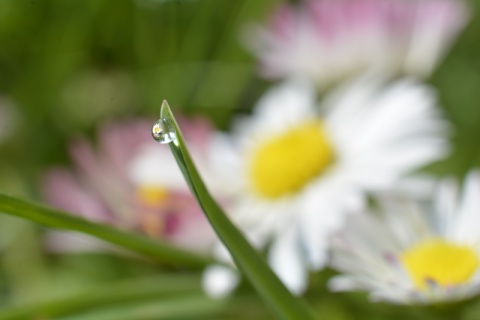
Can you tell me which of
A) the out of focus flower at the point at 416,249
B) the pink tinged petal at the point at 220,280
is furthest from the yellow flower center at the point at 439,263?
the pink tinged petal at the point at 220,280

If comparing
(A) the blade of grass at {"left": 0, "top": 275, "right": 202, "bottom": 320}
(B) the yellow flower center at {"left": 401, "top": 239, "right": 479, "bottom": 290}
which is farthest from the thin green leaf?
(B) the yellow flower center at {"left": 401, "top": 239, "right": 479, "bottom": 290}

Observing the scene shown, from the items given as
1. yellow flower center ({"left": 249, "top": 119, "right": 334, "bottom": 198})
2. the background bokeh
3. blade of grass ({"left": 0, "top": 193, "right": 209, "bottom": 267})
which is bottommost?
blade of grass ({"left": 0, "top": 193, "right": 209, "bottom": 267})

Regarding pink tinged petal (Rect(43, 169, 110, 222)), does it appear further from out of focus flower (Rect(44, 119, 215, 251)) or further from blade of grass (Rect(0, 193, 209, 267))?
blade of grass (Rect(0, 193, 209, 267))

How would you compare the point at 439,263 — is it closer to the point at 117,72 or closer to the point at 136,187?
the point at 136,187

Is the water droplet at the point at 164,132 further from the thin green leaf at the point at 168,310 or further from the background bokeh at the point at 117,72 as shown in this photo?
the background bokeh at the point at 117,72

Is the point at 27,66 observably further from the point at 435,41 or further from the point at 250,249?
the point at 250,249

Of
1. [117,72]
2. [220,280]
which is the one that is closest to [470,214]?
[220,280]

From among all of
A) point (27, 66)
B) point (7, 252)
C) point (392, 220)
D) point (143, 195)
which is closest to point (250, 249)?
point (392, 220)
